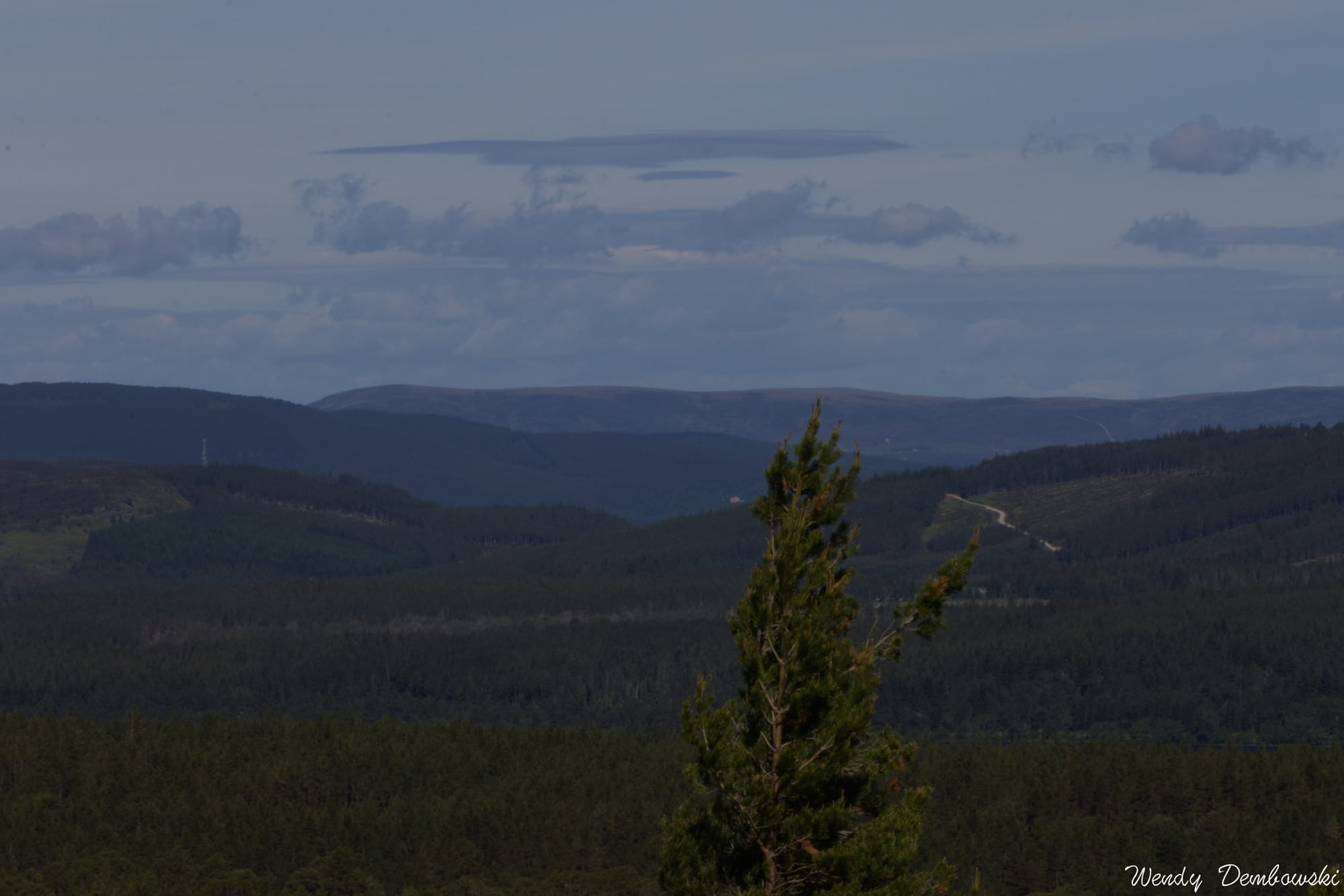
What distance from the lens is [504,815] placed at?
17138 cm

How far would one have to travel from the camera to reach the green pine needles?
43750mm

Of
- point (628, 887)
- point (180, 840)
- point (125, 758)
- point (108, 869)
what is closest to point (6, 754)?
point (125, 758)

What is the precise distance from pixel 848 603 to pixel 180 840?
5125 inches

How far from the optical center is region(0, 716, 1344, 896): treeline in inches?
6102

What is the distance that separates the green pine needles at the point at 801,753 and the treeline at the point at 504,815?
103m

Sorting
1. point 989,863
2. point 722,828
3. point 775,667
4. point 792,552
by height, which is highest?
point 792,552

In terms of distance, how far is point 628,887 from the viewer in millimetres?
150125

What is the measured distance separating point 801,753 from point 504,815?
5169 inches

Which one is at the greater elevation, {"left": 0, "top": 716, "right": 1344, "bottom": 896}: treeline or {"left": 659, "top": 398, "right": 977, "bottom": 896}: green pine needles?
{"left": 659, "top": 398, "right": 977, "bottom": 896}: green pine needles

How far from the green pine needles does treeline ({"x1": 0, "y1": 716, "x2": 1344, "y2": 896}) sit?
10337 centimetres

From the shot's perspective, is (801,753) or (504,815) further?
(504,815)

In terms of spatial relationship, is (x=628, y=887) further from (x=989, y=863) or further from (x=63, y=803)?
(x=63, y=803)

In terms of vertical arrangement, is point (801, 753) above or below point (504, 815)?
above

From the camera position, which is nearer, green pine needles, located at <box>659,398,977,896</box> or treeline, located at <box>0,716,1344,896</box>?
green pine needles, located at <box>659,398,977,896</box>
